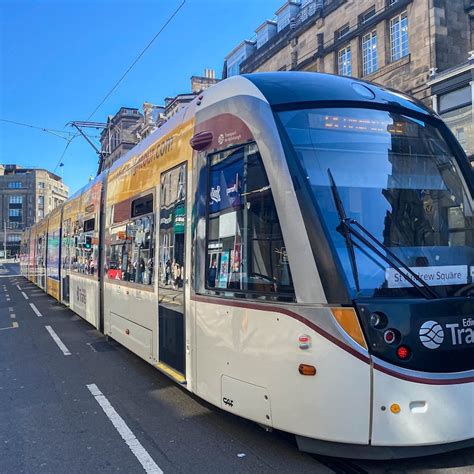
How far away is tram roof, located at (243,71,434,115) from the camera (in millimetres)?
4012

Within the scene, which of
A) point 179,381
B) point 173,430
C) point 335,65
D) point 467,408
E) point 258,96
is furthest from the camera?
point 335,65

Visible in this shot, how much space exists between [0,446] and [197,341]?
196cm

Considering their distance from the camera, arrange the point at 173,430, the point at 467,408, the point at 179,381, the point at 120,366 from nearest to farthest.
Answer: the point at 467,408
the point at 173,430
the point at 179,381
the point at 120,366

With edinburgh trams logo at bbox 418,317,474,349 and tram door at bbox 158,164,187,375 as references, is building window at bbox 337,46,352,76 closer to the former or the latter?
tram door at bbox 158,164,187,375

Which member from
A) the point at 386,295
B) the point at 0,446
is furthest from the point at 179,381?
the point at 386,295

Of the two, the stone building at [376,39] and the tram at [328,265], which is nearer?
the tram at [328,265]

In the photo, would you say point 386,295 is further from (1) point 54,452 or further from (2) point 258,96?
(1) point 54,452

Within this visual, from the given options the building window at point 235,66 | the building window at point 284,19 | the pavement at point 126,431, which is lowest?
the pavement at point 126,431

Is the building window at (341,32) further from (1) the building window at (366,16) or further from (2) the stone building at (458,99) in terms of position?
(2) the stone building at (458,99)

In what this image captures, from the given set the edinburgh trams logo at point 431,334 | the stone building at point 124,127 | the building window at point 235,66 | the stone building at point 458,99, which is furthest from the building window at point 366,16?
the stone building at point 124,127

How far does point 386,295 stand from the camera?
11.3 ft

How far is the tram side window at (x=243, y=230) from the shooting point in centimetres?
376

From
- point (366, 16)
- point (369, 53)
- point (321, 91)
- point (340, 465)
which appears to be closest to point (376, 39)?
point (369, 53)

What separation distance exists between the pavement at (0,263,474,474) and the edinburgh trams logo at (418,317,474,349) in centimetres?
98
